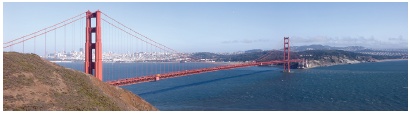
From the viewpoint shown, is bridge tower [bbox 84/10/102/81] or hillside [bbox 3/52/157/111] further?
bridge tower [bbox 84/10/102/81]

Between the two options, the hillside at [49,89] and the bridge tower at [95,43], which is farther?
the bridge tower at [95,43]

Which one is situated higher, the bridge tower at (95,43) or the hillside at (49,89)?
the bridge tower at (95,43)

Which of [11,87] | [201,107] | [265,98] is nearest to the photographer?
[11,87]

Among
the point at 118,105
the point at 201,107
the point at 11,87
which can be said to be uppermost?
the point at 11,87

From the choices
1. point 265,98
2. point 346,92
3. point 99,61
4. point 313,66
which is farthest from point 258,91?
point 313,66

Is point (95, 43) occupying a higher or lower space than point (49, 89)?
higher

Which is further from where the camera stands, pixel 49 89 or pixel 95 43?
pixel 95 43

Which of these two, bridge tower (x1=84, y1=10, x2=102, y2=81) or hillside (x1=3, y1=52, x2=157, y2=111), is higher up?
bridge tower (x1=84, y1=10, x2=102, y2=81)

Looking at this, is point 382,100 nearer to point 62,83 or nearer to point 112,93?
point 112,93
